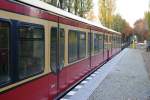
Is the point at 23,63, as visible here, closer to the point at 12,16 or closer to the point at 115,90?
the point at 12,16

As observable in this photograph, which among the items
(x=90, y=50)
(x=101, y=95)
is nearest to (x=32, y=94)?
(x=101, y=95)

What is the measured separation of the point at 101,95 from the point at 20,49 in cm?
593

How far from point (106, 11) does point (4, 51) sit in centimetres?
6305

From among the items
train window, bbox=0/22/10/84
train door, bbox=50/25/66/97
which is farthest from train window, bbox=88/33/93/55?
train window, bbox=0/22/10/84

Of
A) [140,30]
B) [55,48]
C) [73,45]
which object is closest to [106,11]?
[73,45]

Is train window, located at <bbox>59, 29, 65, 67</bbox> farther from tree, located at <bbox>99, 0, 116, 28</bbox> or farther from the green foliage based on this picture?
tree, located at <bbox>99, 0, 116, 28</bbox>

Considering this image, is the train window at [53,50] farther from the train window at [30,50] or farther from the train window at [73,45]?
the train window at [73,45]

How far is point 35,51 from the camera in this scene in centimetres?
876

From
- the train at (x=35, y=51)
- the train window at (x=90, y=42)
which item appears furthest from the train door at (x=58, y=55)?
the train window at (x=90, y=42)

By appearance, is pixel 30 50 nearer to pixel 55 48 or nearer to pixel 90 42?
pixel 55 48

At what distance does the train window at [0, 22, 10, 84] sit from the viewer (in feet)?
22.0

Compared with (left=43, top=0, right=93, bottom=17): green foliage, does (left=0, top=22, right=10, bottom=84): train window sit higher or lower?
lower

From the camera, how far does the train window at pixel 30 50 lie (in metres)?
7.75

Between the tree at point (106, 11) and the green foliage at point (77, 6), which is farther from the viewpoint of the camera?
the tree at point (106, 11)
